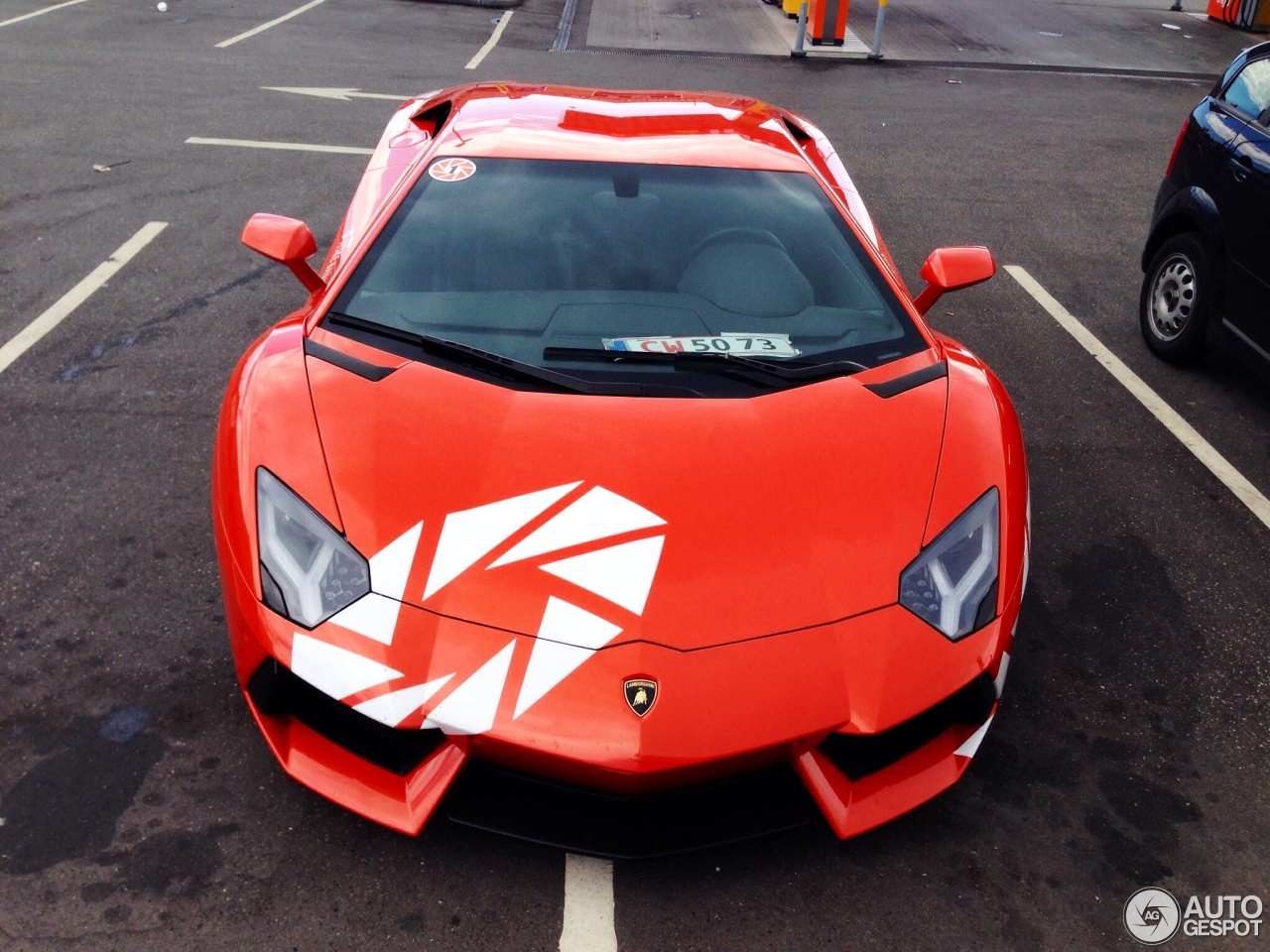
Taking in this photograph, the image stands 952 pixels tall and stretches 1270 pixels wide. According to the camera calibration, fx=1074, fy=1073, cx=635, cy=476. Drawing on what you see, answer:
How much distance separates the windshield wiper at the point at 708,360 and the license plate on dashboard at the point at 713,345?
0.09ft

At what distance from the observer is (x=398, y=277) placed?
10.5 ft

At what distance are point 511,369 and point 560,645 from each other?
914 millimetres

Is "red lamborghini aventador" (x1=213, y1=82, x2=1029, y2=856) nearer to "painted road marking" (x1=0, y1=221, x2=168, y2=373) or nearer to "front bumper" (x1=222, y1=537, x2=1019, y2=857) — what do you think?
"front bumper" (x1=222, y1=537, x2=1019, y2=857)

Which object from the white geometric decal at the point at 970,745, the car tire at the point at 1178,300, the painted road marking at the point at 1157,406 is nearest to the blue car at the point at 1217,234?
the car tire at the point at 1178,300

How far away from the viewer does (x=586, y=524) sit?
2.49 m

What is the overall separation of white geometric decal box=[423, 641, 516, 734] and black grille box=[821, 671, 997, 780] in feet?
2.35

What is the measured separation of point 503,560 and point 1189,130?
4.84 m

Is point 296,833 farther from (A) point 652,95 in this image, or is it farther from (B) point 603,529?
(A) point 652,95

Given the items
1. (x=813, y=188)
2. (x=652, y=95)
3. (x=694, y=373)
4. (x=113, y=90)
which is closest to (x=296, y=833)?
(x=694, y=373)

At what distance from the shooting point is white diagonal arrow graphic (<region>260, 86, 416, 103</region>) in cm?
998

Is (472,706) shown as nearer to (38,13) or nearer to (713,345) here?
(713,345)

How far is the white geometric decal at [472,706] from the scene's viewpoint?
217 cm

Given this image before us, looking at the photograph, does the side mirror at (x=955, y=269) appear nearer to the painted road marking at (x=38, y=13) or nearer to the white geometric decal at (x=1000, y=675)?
the white geometric decal at (x=1000, y=675)

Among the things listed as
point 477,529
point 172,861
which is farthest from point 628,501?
point 172,861
